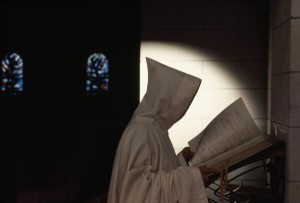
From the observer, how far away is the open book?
5.22 feet

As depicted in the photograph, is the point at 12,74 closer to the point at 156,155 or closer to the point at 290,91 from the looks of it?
the point at 156,155

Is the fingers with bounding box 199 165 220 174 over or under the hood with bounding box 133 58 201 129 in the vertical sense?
under

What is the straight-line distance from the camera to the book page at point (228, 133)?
1598 mm

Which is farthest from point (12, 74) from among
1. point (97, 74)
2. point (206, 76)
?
point (206, 76)

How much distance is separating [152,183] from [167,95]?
35 cm

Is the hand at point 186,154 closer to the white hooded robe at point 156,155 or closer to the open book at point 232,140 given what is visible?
the white hooded robe at point 156,155

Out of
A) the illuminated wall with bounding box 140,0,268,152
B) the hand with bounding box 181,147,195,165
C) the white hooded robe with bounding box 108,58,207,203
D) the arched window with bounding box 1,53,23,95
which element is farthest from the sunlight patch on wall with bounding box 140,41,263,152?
the arched window with bounding box 1,53,23,95

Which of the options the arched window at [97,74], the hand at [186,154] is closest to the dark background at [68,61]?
the arched window at [97,74]

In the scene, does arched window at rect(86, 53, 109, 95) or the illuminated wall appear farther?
arched window at rect(86, 53, 109, 95)

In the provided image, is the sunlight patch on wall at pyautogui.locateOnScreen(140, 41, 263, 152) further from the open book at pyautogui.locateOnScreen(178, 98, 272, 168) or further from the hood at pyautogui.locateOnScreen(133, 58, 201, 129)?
the open book at pyautogui.locateOnScreen(178, 98, 272, 168)

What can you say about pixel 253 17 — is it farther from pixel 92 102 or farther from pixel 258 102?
pixel 92 102

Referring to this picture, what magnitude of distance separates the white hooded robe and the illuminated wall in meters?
2.35

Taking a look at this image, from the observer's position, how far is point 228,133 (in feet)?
5.30

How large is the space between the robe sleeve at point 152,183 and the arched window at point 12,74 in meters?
9.35
